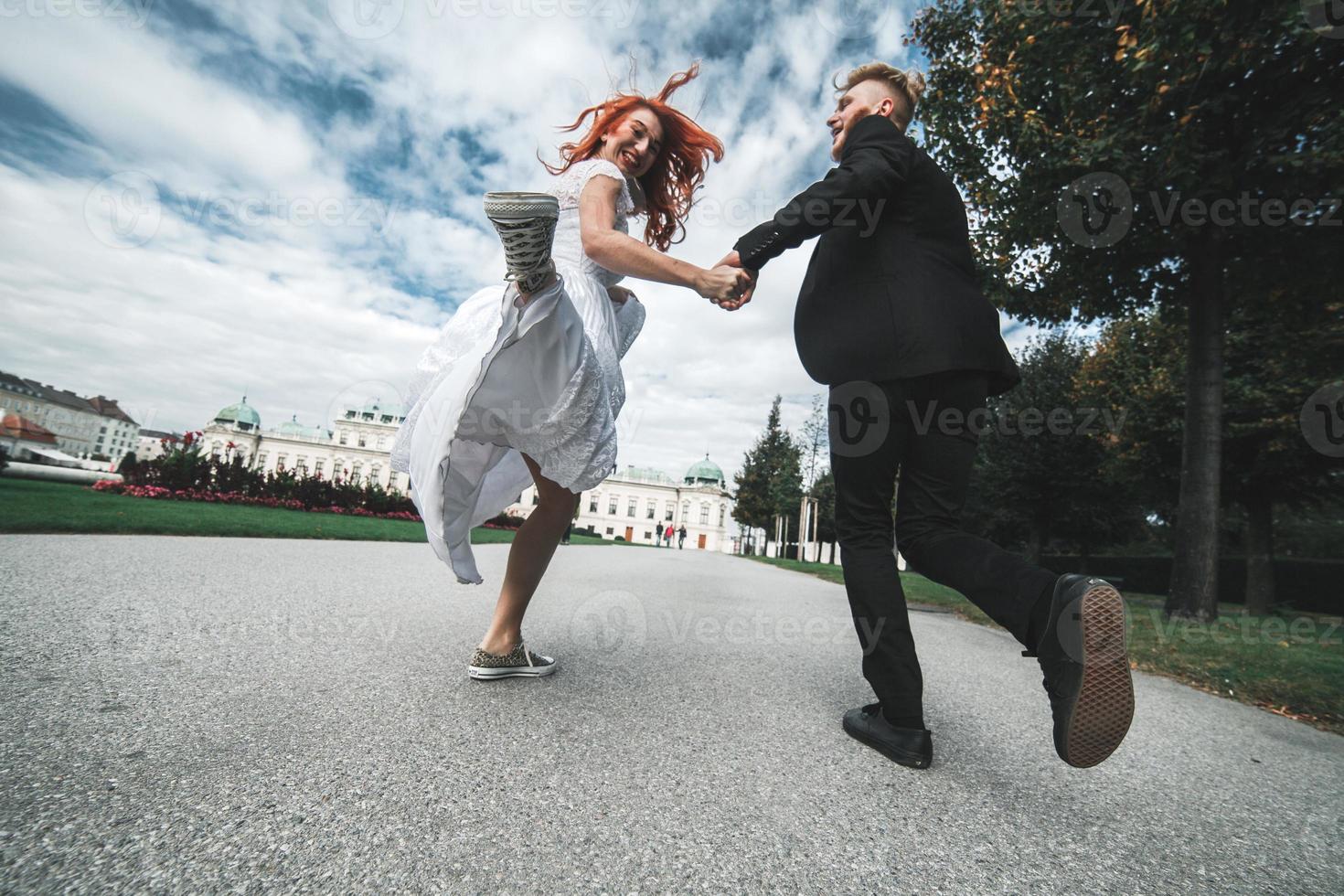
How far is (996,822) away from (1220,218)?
8.37 m

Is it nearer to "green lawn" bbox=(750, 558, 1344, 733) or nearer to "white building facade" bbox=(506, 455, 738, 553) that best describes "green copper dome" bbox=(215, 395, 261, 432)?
"white building facade" bbox=(506, 455, 738, 553)

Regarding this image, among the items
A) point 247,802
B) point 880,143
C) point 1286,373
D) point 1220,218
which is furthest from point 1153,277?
point 247,802

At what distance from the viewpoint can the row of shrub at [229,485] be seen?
13055mm

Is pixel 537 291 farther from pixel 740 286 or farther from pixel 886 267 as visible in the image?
pixel 886 267

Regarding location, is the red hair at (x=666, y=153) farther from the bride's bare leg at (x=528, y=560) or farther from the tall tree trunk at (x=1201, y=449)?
the tall tree trunk at (x=1201, y=449)

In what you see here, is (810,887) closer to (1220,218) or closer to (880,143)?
(880,143)

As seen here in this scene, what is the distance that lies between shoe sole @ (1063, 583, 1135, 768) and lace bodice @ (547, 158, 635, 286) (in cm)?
185

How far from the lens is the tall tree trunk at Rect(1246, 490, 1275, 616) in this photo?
45.1 feet

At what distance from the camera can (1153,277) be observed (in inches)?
333

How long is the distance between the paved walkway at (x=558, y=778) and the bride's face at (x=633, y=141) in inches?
77.6

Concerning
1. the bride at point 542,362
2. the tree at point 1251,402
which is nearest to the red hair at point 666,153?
the bride at point 542,362

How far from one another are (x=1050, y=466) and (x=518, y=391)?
2227cm

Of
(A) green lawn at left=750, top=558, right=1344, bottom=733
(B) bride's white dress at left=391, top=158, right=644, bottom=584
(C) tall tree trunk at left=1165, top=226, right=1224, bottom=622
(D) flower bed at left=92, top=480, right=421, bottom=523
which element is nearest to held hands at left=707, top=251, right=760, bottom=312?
(B) bride's white dress at left=391, top=158, right=644, bottom=584

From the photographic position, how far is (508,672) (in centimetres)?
207
